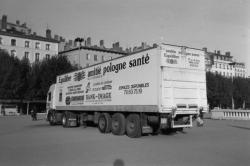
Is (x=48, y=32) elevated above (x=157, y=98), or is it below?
above

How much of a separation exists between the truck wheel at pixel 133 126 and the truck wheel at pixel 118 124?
0.43 meters

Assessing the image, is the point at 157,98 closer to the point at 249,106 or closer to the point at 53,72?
the point at 53,72

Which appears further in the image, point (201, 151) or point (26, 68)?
point (26, 68)

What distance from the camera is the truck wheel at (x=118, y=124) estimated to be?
17.2 meters

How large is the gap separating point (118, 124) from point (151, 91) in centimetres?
323

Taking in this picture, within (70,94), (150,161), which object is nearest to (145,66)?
(150,161)

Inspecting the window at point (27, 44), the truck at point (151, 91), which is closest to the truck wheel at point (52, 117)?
the truck at point (151, 91)

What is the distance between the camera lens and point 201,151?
37.7ft

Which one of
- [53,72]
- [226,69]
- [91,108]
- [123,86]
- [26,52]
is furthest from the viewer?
[226,69]

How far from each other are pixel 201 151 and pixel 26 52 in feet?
262

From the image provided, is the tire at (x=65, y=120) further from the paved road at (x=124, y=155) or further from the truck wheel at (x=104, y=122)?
the paved road at (x=124, y=155)

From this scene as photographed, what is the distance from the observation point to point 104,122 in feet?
62.1

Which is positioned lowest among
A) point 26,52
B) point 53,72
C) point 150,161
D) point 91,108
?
point 150,161

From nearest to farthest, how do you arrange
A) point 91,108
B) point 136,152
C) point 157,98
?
point 136,152, point 157,98, point 91,108
